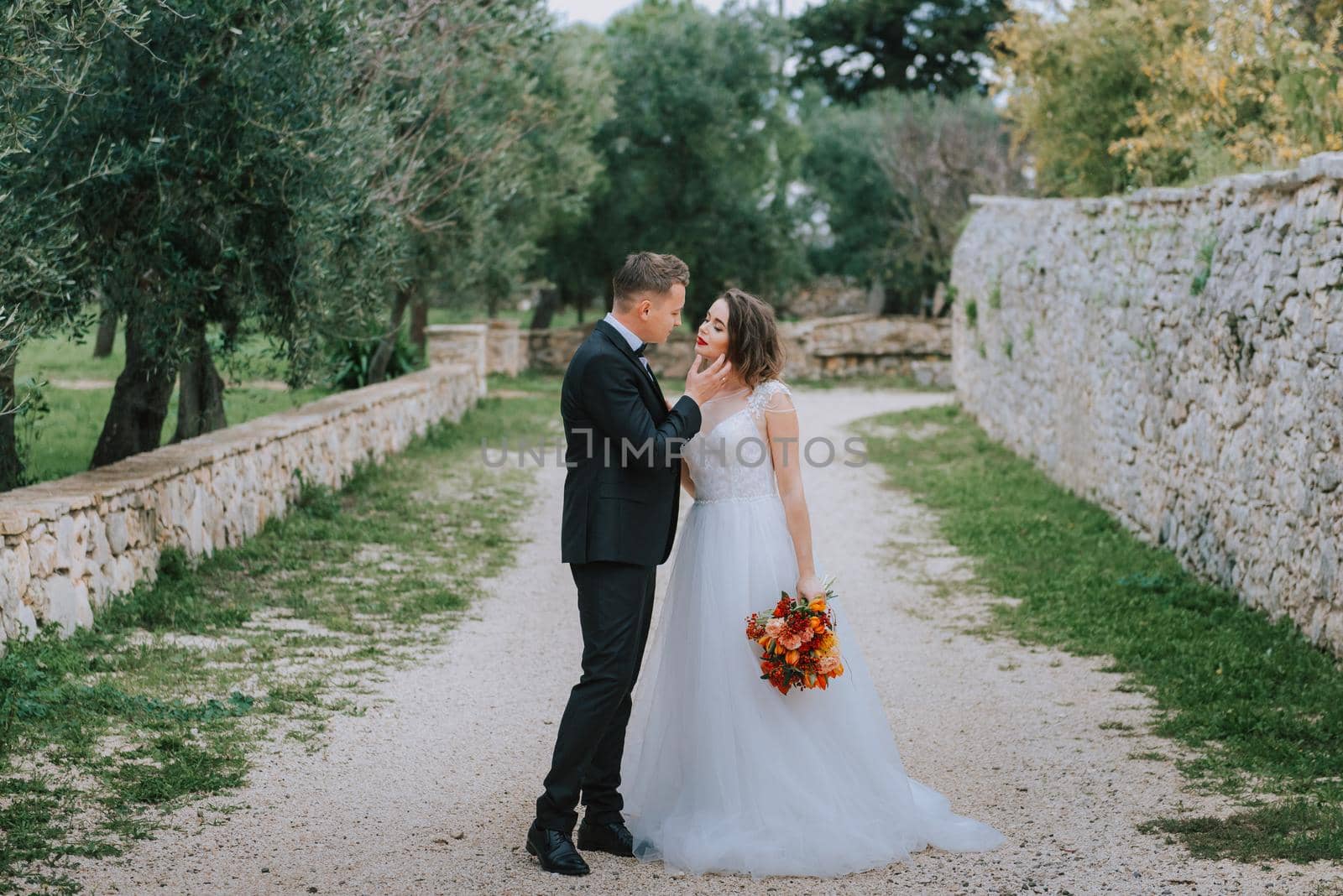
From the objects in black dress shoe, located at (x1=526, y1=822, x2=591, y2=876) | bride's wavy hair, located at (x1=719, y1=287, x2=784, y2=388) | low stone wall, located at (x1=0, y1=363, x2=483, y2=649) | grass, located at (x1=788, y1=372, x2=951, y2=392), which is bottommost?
Answer: black dress shoe, located at (x1=526, y1=822, x2=591, y2=876)

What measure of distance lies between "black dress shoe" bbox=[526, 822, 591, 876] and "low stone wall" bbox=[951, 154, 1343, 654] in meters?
4.16

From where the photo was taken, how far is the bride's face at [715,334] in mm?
4445

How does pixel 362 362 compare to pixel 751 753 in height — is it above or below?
above

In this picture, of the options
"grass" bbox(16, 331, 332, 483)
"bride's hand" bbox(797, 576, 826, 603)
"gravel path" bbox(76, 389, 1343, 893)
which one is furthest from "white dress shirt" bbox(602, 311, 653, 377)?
"grass" bbox(16, 331, 332, 483)

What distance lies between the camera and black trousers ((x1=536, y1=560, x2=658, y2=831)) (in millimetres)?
4145

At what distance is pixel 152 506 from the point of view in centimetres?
753

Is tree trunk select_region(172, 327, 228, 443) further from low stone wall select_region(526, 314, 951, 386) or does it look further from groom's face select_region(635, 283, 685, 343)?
low stone wall select_region(526, 314, 951, 386)

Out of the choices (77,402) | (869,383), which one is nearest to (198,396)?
(77,402)

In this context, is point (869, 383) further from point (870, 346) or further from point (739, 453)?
point (739, 453)

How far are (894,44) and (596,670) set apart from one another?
29919 millimetres

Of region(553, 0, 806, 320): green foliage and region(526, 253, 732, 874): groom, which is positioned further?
region(553, 0, 806, 320): green foliage

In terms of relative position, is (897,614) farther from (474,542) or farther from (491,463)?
(491,463)

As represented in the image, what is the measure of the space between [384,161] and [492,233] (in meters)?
8.79

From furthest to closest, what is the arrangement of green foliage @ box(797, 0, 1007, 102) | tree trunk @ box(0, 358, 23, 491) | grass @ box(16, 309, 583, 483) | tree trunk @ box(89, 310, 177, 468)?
green foliage @ box(797, 0, 1007, 102) → tree trunk @ box(89, 310, 177, 468) → grass @ box(16, 309, 583, 483) → tree trunk @ box(0, 358, 23, 491)
